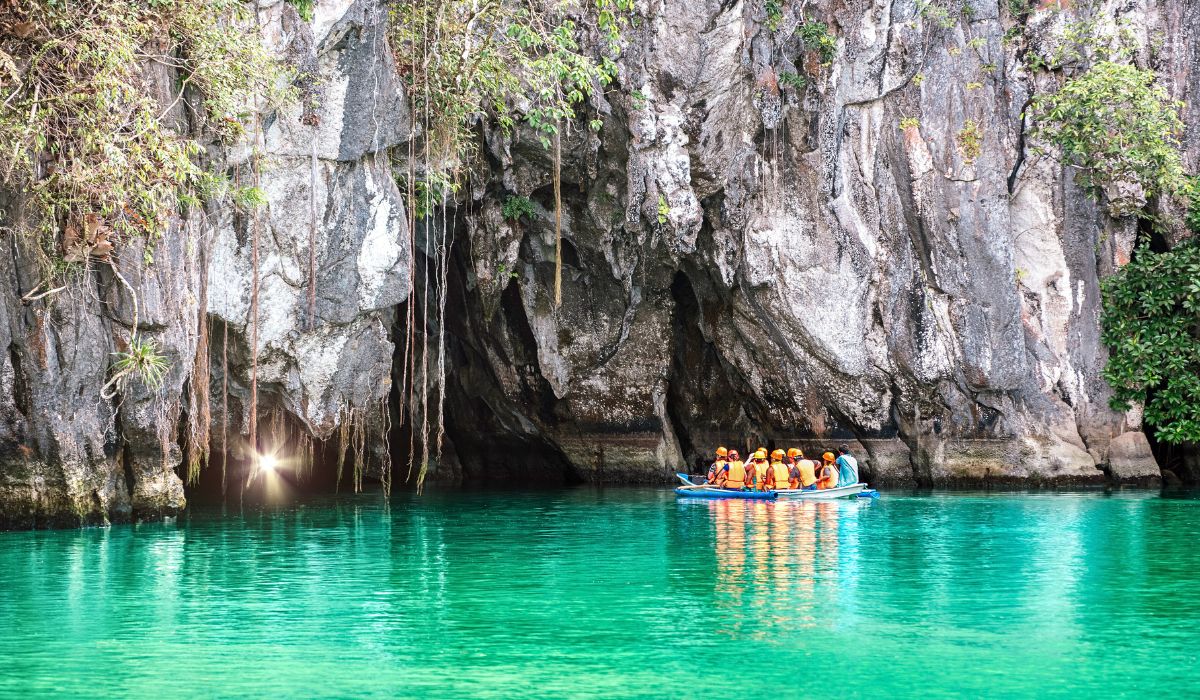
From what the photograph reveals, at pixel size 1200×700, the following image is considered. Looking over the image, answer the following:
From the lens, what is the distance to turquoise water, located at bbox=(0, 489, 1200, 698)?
676cm

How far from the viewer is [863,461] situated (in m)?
22.5

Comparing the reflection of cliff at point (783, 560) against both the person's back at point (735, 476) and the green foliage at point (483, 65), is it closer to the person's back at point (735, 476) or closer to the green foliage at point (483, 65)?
the person's back at point (735, 476)

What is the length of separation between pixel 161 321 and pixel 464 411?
11705mm

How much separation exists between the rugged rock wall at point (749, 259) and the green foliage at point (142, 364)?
83.9 inches

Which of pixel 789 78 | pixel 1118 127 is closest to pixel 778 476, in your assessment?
pixel 789 78

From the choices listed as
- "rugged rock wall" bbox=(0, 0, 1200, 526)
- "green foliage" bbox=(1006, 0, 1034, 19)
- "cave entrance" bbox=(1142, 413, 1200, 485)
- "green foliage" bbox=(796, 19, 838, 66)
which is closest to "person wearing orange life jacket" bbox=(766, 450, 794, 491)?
"rugged rock wall" bbox=(0, 0, 1200, 526)

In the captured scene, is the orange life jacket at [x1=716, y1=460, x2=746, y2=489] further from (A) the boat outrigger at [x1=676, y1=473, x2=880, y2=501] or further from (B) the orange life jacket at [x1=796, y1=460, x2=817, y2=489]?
(B) the orange life jacket at [x1=796, y1=460, x2=817, y2=489]

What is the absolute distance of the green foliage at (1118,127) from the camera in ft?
65.8

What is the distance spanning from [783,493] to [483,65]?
8228 millimetres

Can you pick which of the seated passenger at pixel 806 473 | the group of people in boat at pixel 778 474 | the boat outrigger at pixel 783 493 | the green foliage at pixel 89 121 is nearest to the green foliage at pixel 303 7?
the green foliage at pixel 89 121

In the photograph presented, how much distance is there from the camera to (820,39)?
2064 cm

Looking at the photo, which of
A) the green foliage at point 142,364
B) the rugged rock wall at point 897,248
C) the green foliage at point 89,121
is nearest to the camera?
the green foliage at point 89,121

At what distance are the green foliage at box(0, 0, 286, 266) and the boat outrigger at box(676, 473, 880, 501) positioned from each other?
32.0 ft

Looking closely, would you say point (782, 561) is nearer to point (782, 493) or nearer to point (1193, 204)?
point (782, 493)
